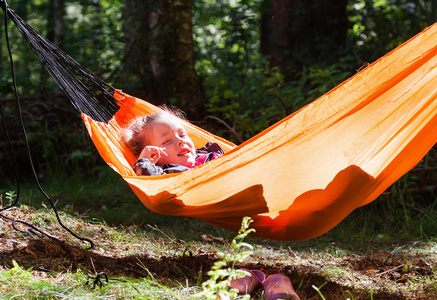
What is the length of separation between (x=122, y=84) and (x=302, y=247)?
233 cm

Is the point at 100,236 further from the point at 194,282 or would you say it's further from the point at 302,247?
the point at 302,247

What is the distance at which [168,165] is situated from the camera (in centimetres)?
215

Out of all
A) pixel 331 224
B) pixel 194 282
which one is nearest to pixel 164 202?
pixel 194 282

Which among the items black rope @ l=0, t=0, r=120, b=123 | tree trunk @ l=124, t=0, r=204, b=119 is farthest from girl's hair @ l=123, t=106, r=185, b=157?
tree trunk @ l=124, t=0, r=204, b=119

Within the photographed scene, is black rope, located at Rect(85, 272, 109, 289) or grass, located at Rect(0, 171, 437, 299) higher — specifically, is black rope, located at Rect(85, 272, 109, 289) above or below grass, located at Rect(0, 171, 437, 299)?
above

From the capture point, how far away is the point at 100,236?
7.54 ft

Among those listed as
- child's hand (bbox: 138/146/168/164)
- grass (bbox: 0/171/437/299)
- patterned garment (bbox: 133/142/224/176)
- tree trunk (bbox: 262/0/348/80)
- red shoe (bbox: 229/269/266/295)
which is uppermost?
tree trunk (bbox: 262/0/348/80)

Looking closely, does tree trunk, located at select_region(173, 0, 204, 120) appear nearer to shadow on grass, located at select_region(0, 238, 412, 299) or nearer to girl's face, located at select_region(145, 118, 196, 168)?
girl's face, located at select_region(145, 118, 196, 168)

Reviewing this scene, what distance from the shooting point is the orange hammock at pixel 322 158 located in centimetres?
165

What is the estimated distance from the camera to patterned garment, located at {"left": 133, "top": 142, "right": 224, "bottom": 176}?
2012 millimetres

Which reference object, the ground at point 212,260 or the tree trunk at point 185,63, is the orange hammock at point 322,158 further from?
the tree trunk at point 185,63

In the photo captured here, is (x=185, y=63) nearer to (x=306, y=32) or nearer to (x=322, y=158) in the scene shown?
(x=306, y=32)

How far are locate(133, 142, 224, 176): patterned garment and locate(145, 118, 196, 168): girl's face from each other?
60 mm

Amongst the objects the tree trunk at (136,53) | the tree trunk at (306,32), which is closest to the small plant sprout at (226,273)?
the tree trunk at (136,53)
